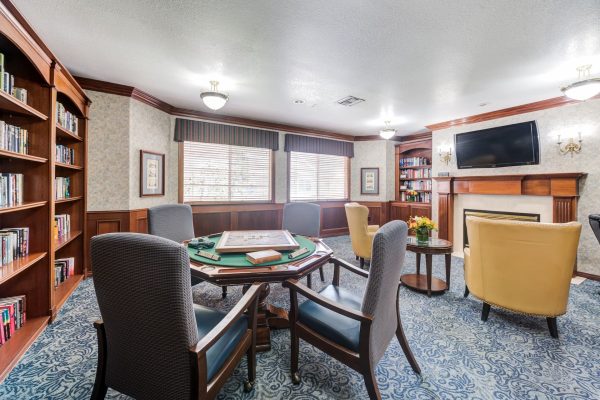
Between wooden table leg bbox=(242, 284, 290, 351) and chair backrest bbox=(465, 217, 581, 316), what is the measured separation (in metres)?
1.81

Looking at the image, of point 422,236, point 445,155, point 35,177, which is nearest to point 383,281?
point 422,236

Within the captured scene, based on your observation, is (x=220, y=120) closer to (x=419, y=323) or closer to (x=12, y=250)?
(x=12, y=250)

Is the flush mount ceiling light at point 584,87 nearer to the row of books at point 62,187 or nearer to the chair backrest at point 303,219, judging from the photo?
the chair backrest at point 303,219

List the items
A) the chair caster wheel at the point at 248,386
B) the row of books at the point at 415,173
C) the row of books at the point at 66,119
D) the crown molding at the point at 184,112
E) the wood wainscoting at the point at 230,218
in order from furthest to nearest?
the row of books at the point at 415,173, the wood wainscoting at the point at 230,218, the crown molding at the point at 184,112, the row of books at the point at 66,119, the chair caster wheel at the point at 248,386

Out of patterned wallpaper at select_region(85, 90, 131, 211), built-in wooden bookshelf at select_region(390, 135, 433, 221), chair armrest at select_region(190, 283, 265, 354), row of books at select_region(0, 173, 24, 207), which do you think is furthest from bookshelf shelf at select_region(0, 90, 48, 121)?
built-in wooden bookshelf at select_region(390, 135, 433, 221)

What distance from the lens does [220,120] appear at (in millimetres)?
4766

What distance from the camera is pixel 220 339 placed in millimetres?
1341

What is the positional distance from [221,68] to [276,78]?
64 centimetres

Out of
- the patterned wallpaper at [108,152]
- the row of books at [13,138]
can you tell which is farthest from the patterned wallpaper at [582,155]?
the row of books at [13,138]

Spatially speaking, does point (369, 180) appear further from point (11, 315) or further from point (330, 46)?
point (11, 315)

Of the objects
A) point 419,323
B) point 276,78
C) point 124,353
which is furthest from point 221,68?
point 419,323

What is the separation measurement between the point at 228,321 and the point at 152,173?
11.3ft

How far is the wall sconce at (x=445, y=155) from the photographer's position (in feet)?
16.5

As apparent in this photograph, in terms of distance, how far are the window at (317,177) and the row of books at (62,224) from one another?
12.1 ft
